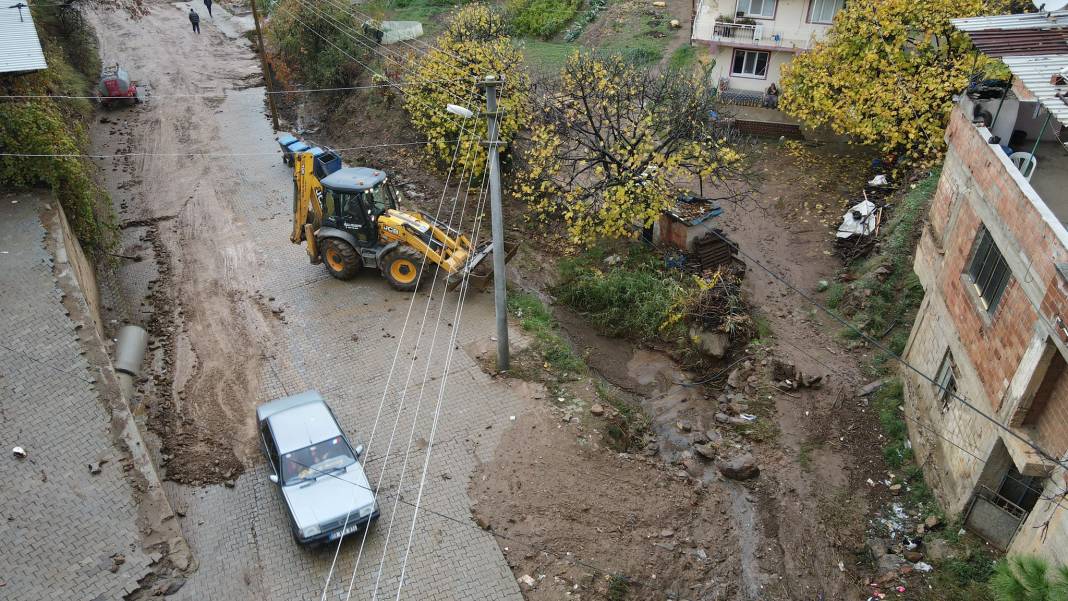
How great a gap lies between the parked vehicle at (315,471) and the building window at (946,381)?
31.9 feet

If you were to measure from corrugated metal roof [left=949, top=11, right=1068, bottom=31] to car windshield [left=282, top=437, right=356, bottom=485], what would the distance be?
13197 mm

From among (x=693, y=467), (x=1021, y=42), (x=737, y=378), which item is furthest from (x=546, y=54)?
(x=693, y=467)

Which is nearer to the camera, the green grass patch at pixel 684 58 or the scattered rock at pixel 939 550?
the scattered rock at pixel 939 550

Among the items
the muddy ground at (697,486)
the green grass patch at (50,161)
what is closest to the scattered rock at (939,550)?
the muddy ground at (697,486)

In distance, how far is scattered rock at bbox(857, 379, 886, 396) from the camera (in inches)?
556

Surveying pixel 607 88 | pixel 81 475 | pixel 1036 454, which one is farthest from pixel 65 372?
Answer: pixel 1036 454

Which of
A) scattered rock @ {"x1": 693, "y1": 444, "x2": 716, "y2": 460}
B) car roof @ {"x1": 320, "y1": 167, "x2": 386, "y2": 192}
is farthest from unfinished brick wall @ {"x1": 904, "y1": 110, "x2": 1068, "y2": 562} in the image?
car roof @ {"x1": 320, "y1": 167, "x2": 386, "y2": 192}

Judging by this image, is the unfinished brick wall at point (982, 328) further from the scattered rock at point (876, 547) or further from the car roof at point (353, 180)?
the car roof at point (353, 180)

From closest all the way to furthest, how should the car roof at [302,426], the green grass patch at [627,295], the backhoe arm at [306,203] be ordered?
the car roof at [302,426] → the backhoe arm at [306,203] → the green grass patch at [627,295]

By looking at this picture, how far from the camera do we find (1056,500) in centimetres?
861

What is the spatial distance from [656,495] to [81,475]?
9.41 metres

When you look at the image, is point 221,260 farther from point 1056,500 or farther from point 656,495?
point 1056,500

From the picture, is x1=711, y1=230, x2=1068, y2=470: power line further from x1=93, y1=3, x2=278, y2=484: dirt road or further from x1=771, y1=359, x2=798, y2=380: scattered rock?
x1=93, y1=3, x2=278, y2=484: dirt road

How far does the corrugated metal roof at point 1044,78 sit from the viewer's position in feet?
29.9
